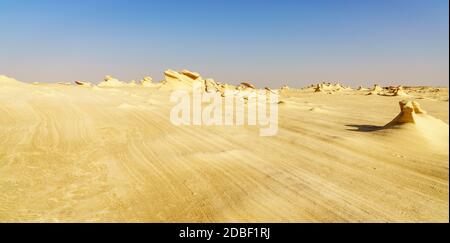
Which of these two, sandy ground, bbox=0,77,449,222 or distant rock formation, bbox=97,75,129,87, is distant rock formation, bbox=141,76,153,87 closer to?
distant rock formation, bbox=97,75,129,87

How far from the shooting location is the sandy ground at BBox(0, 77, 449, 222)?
4.02m

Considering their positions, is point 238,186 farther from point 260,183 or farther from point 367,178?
point 367,178

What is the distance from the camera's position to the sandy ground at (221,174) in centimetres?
402

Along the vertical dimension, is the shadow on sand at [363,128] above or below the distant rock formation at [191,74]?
below

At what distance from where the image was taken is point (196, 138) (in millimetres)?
8211

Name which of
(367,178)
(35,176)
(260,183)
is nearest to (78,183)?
(35,176)

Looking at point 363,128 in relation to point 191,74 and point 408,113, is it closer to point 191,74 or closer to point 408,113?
point 408,113

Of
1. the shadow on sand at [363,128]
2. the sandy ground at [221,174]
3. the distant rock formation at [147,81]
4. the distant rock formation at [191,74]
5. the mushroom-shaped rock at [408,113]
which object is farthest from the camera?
the distant rock formation at [147,81]

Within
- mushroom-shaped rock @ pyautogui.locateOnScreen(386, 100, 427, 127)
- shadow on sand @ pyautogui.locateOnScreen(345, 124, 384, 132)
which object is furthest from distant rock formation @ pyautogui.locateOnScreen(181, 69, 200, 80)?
mushroom-shaped rock @ pyautogui.locateOnScreen(386, 100, 427, 127)

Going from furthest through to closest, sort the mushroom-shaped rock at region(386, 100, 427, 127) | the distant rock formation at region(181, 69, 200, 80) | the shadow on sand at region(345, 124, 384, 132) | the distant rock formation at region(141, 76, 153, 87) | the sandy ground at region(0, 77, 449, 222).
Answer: the distant rock formation at region(141, 76, 153, 87)
the distant rock formation at region(181, 69, 200, 80)
the shadow on sand at region(345, 124, 384, 132)
the mushroom-shaped rock at region(386, 100, 427, 127)
the sandy ground at region(0, 77, 449, 222)

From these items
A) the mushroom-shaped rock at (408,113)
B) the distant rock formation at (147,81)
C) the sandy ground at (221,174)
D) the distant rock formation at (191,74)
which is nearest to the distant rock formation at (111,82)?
the distant rock formation at (147,81)

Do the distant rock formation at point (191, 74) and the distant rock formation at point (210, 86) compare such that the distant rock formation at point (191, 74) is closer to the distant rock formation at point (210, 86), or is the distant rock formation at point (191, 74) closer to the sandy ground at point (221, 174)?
the distant rock formation at point (210, 86)

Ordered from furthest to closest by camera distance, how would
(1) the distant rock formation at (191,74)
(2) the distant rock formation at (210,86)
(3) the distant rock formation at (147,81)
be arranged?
(3) the distant rock formation at (147,81) → (1) the distant rock formation at (191,74) → (2) the distant rock formation at (210,86)

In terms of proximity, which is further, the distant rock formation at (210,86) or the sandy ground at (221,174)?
the distant rock formation at (210,86)
